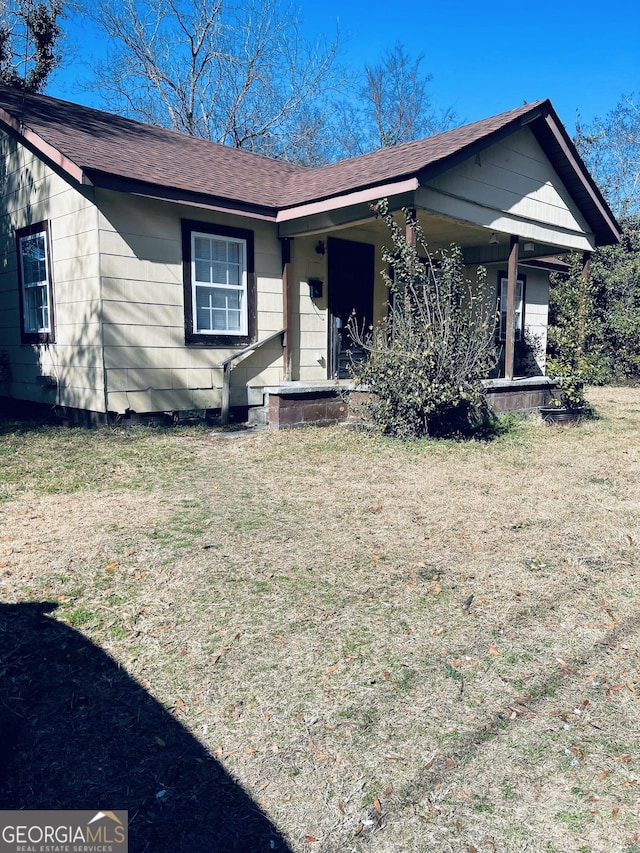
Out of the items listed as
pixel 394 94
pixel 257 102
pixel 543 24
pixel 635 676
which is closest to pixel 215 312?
pixel 635 676

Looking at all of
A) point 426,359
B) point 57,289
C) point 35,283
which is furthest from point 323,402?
point 35,283

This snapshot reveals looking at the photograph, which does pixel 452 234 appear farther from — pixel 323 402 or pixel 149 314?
pixel 149 314

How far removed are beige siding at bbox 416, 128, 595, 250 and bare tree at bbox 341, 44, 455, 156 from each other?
61.8 ft

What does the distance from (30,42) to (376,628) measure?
1945 cm

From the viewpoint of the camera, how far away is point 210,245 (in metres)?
8.72

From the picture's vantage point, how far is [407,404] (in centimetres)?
750

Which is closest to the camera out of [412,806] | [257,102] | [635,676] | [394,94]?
[412,806]

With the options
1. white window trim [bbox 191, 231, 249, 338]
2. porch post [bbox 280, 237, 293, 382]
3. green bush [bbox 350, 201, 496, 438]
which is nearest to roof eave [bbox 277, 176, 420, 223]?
green bush [bbox 350, 201, 496, 438]

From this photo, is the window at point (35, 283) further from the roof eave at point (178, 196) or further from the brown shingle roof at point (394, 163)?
the brown shingle roof at point (394, 163)

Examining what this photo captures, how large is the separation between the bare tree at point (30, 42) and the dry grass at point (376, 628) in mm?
15112

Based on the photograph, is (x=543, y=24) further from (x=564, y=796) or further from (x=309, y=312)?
(x=564, y=796)

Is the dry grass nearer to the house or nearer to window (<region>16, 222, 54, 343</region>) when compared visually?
the house

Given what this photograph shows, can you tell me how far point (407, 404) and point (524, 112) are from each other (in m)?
5.25

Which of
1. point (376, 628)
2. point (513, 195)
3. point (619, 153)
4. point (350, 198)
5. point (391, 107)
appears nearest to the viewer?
point (376, 628)
